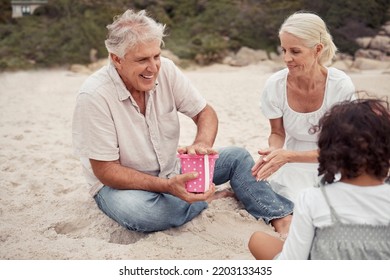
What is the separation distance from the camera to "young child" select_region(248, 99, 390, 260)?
182 cm

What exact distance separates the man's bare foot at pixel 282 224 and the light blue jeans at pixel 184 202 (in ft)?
0.07

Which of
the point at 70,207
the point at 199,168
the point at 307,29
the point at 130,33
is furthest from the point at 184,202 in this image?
the point at 307,29

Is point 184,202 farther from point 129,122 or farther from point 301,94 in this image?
point 301,94

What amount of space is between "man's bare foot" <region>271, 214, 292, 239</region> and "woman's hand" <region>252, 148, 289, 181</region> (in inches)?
14.1

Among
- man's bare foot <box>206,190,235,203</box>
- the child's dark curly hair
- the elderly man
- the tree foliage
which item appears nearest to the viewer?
the child's dark curly hair

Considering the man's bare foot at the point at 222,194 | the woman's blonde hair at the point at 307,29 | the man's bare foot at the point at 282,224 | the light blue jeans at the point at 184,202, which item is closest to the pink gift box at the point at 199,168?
the light blue jeans at the point at 184,202

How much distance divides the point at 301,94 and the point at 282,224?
0.76 meters

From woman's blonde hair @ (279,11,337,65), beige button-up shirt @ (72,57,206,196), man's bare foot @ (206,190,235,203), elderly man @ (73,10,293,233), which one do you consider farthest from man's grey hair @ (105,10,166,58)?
man's bare foot @ (206,190,235,203)

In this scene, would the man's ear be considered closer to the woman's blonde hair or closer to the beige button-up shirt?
the beige button-up shirt

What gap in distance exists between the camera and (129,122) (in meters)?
2.84

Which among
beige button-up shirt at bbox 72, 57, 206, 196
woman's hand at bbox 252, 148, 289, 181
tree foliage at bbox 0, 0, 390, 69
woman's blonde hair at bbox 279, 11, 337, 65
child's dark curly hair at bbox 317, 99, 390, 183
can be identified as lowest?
tree foliage at bbox 0, 0, 390, 69

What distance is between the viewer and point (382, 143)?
1.84 metres

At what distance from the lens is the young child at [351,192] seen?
1.82m

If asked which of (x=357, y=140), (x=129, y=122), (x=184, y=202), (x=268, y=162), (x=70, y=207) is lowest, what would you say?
(x=70, y=207)
